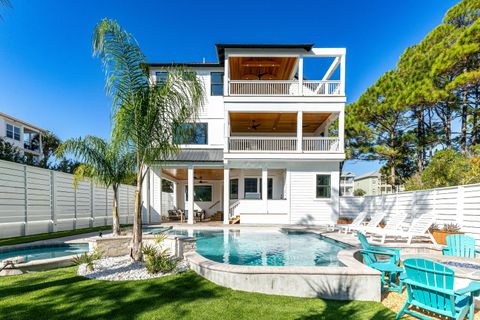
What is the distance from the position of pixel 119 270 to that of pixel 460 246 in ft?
25.8

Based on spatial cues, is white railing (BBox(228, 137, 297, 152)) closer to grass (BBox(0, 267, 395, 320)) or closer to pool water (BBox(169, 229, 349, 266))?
pool water (BBox(169, 229, 349, 266))

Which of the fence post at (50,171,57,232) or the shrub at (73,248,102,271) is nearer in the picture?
the shrub at (73,248,102,271)

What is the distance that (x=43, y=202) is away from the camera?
32.9 ft

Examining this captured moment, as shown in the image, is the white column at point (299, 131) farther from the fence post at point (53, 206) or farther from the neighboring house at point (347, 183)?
the neighboring house at point (347, 183)

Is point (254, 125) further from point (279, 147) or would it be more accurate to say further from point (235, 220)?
point (235, 220)

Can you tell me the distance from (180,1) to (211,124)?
9.34 meters

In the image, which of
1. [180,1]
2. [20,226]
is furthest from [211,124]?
[20,226]

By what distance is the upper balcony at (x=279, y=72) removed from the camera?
→ 1388 cm

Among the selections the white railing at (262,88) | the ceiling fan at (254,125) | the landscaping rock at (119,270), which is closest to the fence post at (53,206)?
the landscaping rock at (119,270)

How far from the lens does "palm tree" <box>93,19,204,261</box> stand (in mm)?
5293

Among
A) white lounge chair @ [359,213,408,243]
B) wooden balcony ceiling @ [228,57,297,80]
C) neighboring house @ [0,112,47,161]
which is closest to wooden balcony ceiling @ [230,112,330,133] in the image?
wooden balcony ceiling @ [228,57,297,80]

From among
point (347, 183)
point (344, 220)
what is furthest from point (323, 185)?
point (347, 183)

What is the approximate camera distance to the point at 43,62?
53.8 ft

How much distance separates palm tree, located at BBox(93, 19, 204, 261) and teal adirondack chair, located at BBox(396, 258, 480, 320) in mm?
5130
